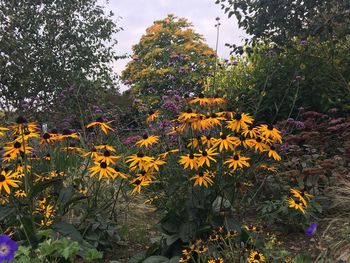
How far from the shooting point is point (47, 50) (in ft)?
33.5

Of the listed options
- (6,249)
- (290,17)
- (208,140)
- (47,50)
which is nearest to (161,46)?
(47,50)

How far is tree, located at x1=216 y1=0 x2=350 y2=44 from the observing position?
614cm

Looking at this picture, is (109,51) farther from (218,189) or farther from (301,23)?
(218,189)

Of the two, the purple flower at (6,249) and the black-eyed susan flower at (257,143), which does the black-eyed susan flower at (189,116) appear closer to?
the black-eyed susan flower at (257,143)

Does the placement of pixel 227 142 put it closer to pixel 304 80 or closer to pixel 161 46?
pixel 304 80

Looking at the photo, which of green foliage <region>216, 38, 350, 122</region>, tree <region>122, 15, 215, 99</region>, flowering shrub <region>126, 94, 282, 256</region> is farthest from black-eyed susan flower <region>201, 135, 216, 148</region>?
tree <region>122, 15, 215, 99</region>

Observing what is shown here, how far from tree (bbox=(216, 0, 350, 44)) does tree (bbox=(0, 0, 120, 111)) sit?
4485 mm

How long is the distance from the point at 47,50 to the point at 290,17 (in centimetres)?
580

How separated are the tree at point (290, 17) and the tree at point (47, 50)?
14.7 ft

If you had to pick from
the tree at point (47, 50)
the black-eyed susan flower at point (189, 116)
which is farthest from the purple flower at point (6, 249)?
the tree at point (47, 50)

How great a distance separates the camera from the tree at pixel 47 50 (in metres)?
10.1

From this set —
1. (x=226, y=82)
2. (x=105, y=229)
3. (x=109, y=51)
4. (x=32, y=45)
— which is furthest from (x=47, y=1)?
(x=105, y=229)

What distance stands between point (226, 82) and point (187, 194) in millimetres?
5017

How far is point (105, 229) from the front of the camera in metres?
3.40
